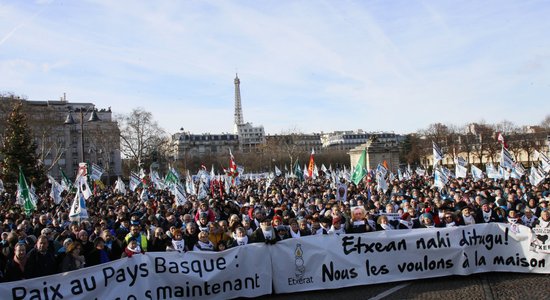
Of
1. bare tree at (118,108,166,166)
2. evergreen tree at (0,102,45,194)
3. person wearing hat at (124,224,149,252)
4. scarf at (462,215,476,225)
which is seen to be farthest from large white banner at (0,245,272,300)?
bare tree at (118,108,166,166)

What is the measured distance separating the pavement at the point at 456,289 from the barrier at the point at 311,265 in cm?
12

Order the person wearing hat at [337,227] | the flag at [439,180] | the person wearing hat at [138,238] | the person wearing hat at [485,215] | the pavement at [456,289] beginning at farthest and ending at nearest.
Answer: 1. the flag at [439,180]
2. the person wearing hat at [485,215]
3. the person wearing hat at [337,227]
4. the person wearing hat at [138,238]
5. the pavement at [456,289]

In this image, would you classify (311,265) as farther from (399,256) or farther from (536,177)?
(536,177)

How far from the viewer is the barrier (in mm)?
7637

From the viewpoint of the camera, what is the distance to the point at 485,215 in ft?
36.0

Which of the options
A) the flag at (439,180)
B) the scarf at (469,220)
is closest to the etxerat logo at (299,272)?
the scarf at (469,220)

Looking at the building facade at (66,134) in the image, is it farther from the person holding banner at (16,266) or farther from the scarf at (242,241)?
the person holding banner at (16,266)

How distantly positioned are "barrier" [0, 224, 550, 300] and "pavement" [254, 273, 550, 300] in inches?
4.7

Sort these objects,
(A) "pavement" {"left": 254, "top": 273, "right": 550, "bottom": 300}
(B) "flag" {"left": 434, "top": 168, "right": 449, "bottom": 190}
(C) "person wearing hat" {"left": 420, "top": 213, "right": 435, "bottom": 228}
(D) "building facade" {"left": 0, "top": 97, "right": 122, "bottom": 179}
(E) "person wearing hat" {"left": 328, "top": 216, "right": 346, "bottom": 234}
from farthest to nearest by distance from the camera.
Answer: (D) "building facade" {"left": 0, "top": 97, "right": 122, "bottom": 179} < (B) "flag" {"left": 434, "top": 168, "right": 449, "bottom": 190} < (C) "person wearing hat" {"left": 420, "top": 213, "right": 435, "bottom": 228} < (E) "person wearing hat" {"left": 328, "top": 216, "right": 346, "bottom": 234} < (A) "pavement" {"left": 254, "top": 273, "right": 550, "bottom": 300}

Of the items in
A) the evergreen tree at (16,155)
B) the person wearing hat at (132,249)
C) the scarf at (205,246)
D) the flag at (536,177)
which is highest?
the evergreen tree at (16,155)

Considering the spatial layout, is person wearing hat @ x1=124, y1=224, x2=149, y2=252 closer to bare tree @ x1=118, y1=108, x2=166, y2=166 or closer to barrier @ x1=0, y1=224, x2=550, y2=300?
barrier @ x1=0, y1=224, x2=550, y2=300

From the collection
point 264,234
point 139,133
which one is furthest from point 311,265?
point 139,133

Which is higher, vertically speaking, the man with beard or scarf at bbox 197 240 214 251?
the man with beard

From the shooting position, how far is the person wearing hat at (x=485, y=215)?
1080 centimetres
